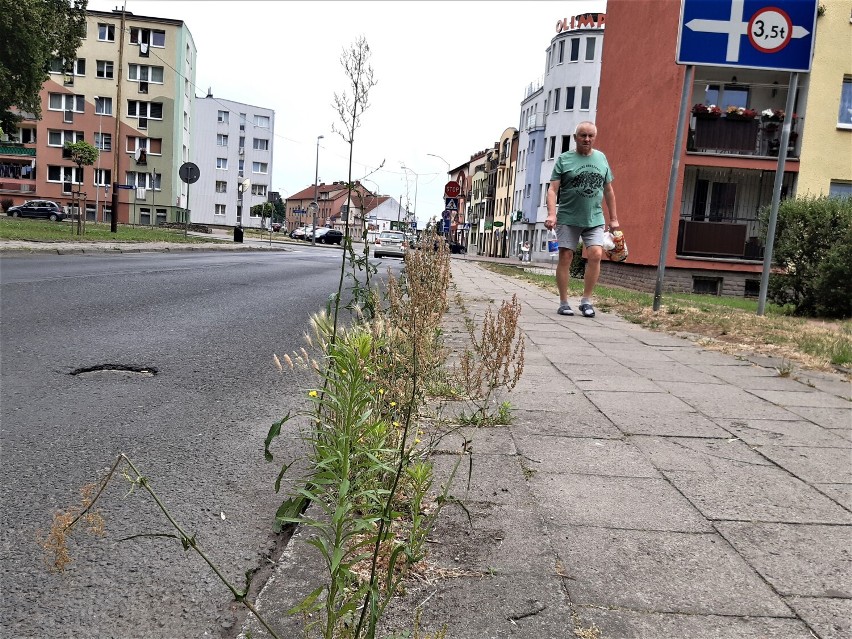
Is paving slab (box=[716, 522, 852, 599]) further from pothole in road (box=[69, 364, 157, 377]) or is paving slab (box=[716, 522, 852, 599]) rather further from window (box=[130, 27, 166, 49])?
window (box=[130, 27, 166, 49])

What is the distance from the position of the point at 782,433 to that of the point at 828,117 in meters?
22.3

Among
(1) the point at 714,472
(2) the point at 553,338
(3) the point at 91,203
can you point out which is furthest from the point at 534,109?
(1) the point at 714,472

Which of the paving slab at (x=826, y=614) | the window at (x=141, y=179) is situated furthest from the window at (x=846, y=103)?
the window at (x=141, y=179)

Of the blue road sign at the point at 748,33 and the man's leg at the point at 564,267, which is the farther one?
the blue road sign at the point at 748,33

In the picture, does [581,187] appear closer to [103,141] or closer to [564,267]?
[564,267]

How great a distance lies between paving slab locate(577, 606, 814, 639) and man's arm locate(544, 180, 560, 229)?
6.66m

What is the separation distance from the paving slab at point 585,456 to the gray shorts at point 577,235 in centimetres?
562

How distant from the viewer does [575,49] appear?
2269 inches

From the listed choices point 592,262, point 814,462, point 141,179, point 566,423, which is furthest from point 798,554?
point 141,179

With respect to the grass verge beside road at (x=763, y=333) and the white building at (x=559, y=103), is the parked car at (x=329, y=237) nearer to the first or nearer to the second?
the white building at (x=559, y=103)

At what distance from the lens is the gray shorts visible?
8.98m

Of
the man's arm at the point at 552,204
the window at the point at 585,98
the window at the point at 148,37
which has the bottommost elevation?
the man's arm at the point at 552,204

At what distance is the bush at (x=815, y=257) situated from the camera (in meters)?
10.5

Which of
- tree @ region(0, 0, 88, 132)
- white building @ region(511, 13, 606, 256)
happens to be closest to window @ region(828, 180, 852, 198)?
tree @ region(0, 0, 88, 132)
